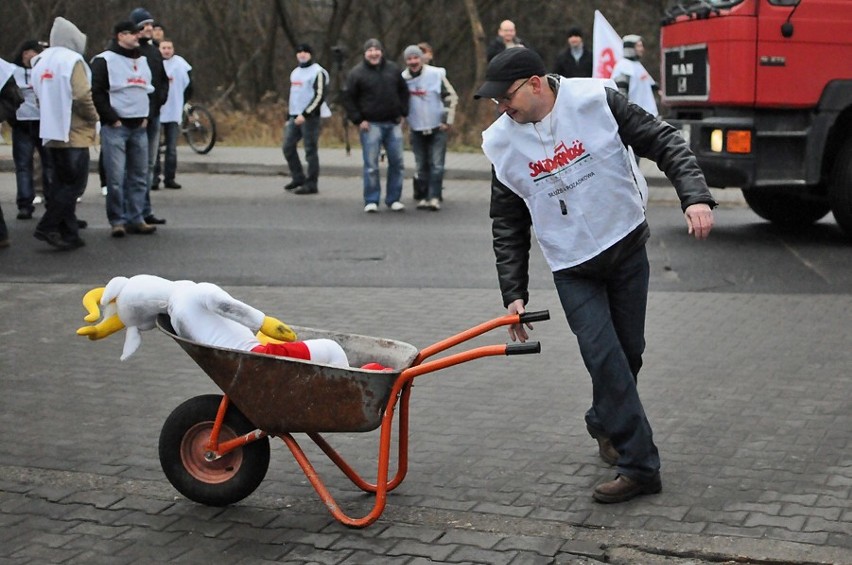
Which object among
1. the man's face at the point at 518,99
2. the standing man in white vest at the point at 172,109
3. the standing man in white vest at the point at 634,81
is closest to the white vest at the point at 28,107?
the standing man in white vest at the point at 172,109

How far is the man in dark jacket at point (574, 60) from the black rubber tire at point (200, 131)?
561 centimetres

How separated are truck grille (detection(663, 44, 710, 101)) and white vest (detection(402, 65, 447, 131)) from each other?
2890 millimetres

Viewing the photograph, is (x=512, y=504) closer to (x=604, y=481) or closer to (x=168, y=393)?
(x=604, y=481)

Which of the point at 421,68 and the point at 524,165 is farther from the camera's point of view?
the point at 421,68

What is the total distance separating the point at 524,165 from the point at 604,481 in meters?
1.37

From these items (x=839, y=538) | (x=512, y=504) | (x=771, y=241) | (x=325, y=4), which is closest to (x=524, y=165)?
(x=512, y=504)

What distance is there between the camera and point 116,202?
42.3 feet

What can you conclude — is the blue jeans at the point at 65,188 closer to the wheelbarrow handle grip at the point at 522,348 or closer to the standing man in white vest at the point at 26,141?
the standing man in white vest at the point at 26,141

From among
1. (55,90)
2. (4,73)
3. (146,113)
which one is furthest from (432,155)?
(4,73)

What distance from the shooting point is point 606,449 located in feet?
19.2

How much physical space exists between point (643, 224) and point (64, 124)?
294 inches

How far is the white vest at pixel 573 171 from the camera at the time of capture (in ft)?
17.3

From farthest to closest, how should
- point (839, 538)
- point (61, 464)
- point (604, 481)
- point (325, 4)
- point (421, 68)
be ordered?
point (325, 4) < point (421, 68) < point (61, 464) < point (604, 481) < point (839, 538)

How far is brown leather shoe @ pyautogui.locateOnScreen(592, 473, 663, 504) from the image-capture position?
534 centimetres
